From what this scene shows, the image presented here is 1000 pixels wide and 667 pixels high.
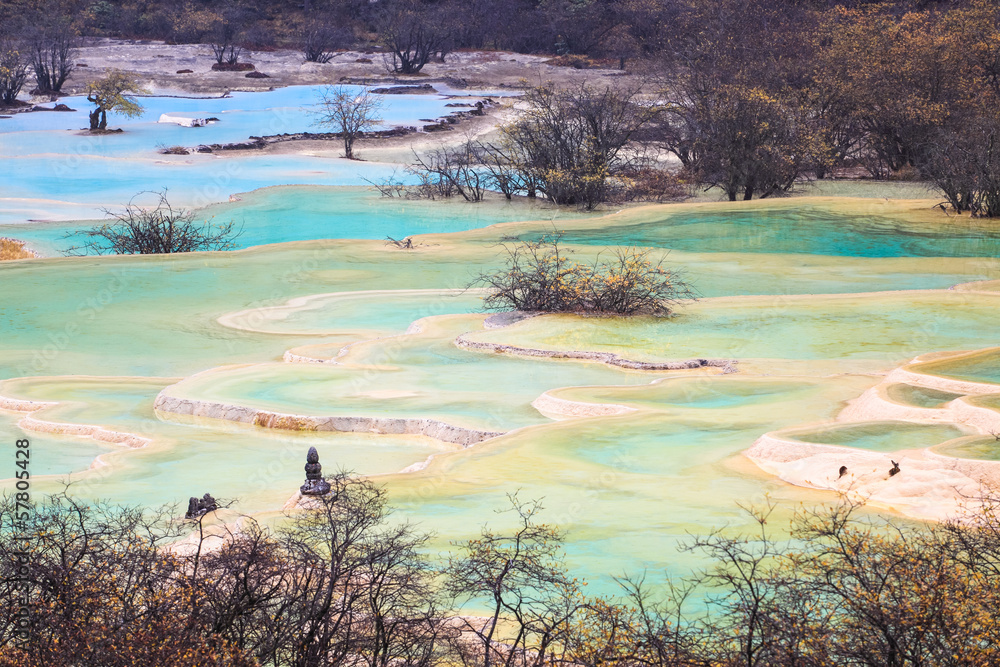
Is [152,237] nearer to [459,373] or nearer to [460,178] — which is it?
[460,178]

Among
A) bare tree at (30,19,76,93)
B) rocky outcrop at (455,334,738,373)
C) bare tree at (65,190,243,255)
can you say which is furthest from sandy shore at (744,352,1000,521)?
bare tree at (30,19,76,93)

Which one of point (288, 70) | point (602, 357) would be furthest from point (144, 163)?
point (602, 357)

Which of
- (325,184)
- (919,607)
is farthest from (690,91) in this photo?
(919,607)

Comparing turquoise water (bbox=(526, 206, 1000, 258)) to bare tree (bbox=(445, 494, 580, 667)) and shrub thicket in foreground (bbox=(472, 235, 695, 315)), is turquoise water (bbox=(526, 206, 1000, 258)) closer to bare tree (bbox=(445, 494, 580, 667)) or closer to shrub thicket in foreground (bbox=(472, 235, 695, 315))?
shrub thicket in foreground (bbox=(472, 235, 695, 315))

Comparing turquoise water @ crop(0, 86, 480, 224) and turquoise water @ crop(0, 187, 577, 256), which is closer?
turquoise water @ crop(0, 187, 577, 256)

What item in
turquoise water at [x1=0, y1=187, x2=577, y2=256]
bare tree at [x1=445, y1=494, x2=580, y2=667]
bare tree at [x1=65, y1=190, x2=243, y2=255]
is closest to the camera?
bare tree at [x1=445, y1=494, x2=580, y2=667]

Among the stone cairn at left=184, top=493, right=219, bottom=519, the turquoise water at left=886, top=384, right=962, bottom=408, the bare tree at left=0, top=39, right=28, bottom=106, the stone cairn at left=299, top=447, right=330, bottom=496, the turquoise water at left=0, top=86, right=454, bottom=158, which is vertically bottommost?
the stone cairn at left=184, top=493, right=219, bottom=519

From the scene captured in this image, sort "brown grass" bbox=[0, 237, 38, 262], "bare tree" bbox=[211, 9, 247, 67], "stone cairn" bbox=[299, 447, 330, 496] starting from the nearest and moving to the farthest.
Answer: "stone cairn" bbox=[299, 447, 330, 496], "brown grass" bbox=[0, 237, 38, 262], "bare tree" bbox=[211, 9, 247, 67]
